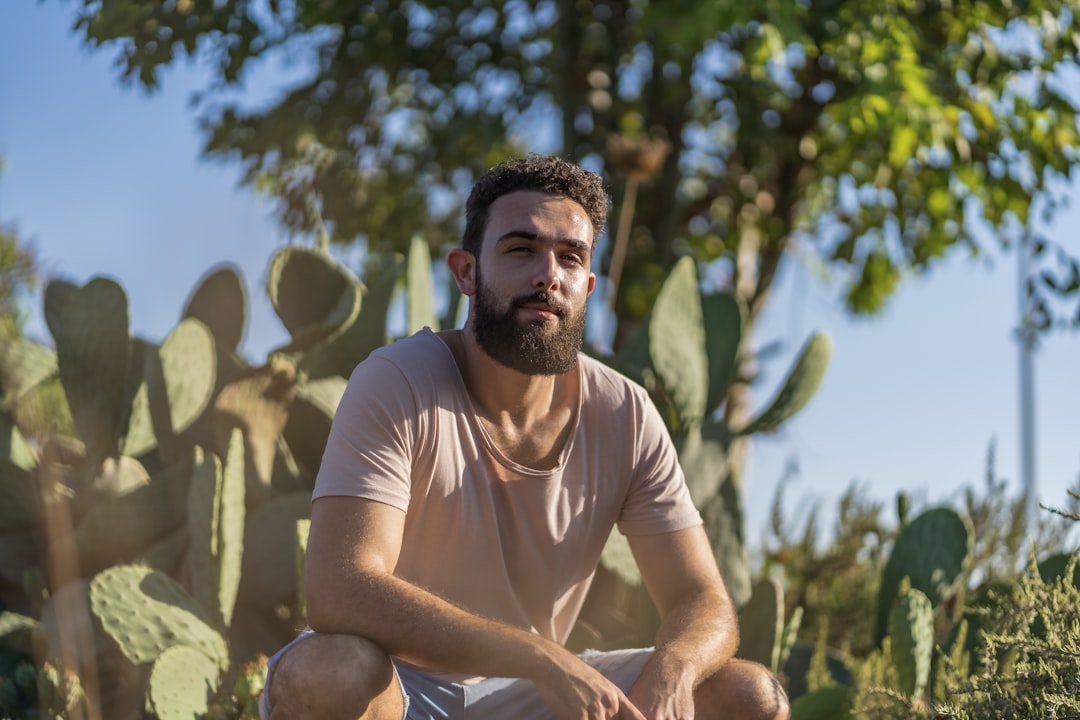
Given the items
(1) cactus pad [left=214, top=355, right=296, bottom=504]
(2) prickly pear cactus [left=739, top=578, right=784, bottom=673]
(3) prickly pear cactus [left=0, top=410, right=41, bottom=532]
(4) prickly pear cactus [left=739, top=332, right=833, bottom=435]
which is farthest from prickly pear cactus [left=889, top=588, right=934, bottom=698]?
(3) prickly pear cactus [left=0, top=410, right=41, bottom=532]

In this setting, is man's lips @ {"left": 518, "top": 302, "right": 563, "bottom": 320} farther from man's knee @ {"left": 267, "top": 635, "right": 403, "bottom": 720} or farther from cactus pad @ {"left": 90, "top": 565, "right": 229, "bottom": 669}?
cactus pad @ {"left": 90, "top": 565, "right": 229, "bottom": 669}

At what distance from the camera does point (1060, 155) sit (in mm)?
6980

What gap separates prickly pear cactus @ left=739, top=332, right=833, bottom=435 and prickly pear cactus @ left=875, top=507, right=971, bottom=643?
1.89 feet

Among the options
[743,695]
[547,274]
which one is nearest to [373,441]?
[547,274]

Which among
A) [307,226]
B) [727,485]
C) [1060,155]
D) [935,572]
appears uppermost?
[307,226]

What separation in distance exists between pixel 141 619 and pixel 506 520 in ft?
4.20

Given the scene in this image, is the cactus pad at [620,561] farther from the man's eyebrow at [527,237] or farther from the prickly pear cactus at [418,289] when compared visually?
the man's eyebrow at [527,237]

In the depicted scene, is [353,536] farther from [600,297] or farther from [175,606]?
[600,297]

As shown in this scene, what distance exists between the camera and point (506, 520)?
2512 mm

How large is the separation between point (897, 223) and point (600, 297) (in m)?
3.18

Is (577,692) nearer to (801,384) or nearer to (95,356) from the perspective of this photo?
(801,384)

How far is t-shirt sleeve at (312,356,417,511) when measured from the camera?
2.23m

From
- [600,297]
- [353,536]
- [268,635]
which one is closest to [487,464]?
[353,536]

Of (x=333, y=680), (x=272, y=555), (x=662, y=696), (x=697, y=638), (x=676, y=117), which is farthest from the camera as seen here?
(x=676, y=117)
